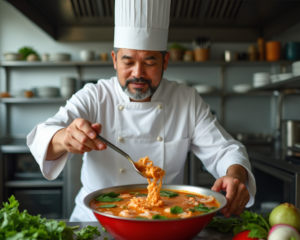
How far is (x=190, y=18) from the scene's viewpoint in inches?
154

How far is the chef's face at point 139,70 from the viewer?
5.49 ft

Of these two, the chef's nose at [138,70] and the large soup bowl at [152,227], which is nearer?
the large soup bowl at [152,227]

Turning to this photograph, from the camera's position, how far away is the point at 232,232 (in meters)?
1.16

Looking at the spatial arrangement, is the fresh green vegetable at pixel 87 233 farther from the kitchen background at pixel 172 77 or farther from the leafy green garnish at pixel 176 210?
the kitchen background at pixel 172 77

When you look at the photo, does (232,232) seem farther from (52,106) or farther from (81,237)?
(52,106)

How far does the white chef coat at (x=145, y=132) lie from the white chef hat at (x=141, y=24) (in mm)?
347

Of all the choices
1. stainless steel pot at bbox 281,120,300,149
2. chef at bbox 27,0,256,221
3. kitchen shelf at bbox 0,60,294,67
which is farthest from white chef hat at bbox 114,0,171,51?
kitchen shelf at bbox 0,60,294,67

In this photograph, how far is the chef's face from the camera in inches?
65.8

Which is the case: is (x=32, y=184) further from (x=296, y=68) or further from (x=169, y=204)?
(x=296, y=68)

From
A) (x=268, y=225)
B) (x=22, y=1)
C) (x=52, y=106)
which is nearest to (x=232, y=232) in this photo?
(x=268, y=225)

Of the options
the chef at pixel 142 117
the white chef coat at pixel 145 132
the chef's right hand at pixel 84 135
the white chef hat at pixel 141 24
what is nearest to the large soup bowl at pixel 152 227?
the chef's right hand at pixel 84 135

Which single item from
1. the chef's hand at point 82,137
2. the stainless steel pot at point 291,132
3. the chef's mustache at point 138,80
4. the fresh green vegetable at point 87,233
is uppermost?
the chef's mustache at point 138,80

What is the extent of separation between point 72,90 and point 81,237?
3244 mm

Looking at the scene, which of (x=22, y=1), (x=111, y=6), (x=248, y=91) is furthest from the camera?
(x=248, y=91)
